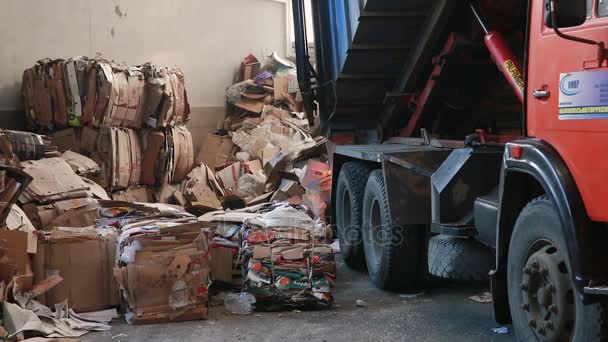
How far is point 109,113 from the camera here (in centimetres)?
880

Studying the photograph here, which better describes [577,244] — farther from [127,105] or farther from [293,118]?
[293,118]

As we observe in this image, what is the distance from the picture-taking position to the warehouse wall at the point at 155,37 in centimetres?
938

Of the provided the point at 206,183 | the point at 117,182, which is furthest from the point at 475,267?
the point at 206,183

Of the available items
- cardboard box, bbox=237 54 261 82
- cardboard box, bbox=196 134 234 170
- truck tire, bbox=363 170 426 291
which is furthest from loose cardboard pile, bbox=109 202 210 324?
cardboard box, bbox=237 54 261 82

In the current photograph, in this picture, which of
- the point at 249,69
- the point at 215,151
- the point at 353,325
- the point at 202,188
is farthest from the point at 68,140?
the point at 353,325

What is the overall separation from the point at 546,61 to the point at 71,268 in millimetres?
3594

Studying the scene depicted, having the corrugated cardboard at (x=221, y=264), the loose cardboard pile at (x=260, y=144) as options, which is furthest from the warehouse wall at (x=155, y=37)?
the corrugated cardboard at (x=221, y=264)

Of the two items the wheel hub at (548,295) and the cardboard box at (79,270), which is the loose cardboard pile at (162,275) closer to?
the cardboard box at (79,270)

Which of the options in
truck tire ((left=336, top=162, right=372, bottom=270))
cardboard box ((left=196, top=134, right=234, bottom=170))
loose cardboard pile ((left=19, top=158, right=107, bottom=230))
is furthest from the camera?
cardboard box ((left=196, top=134, right=234, bottom=170))

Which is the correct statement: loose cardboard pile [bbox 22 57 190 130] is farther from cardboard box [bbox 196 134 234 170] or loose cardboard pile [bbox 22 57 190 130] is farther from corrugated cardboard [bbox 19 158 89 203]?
cardboard box [bbox 196 134 234 170]

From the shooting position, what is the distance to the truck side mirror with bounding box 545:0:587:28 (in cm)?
296

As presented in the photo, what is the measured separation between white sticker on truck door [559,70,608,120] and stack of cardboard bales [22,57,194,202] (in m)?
6.43

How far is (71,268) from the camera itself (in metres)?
5.38

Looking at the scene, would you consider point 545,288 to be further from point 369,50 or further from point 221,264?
point 369,50
